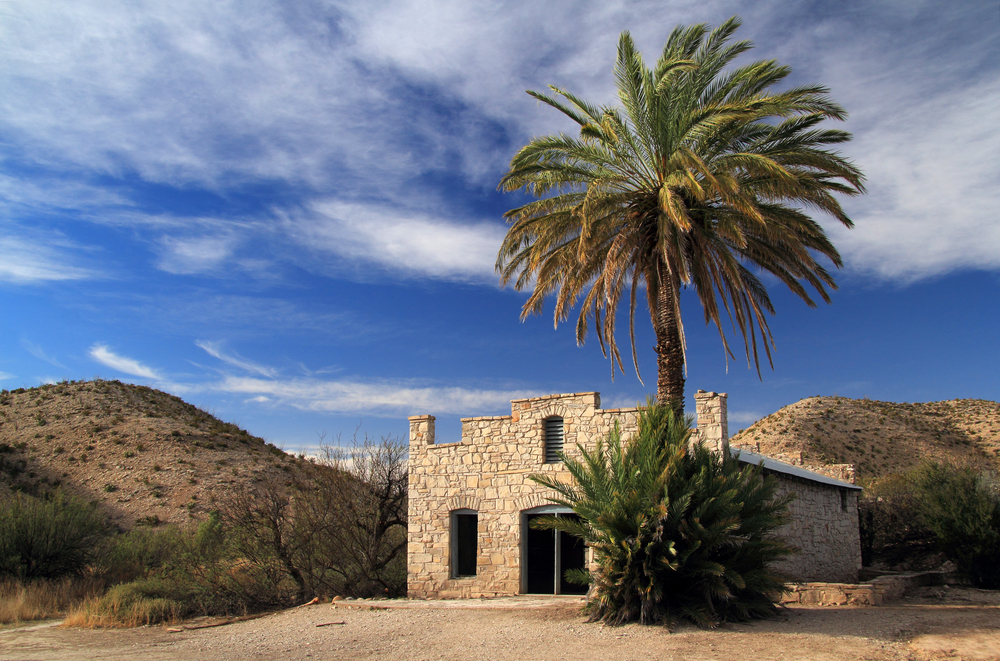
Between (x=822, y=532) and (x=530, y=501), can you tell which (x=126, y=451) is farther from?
(x=822, y=532)

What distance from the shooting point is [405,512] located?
1875cm

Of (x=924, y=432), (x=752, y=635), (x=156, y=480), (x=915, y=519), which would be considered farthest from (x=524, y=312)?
(x=924, y=432)

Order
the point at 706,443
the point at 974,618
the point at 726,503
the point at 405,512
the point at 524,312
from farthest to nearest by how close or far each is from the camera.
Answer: the point at 405,512, the point at 524,312, the point at 706,443, the point at 974,618, the point at 726,503

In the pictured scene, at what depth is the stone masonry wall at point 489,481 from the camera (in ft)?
49.2

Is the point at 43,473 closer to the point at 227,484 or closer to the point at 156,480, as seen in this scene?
the point at 156,480

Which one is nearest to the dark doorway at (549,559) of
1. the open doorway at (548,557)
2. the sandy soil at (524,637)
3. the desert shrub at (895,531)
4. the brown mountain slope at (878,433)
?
the open doorway at (548,557)

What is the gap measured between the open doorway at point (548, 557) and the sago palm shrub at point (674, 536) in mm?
3402

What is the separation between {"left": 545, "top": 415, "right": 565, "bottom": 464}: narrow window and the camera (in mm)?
15309

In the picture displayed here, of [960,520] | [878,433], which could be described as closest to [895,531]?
[960,520]

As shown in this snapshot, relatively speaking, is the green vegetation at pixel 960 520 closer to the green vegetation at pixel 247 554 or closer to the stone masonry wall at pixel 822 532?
the stone masonry wall at pixel 822 532

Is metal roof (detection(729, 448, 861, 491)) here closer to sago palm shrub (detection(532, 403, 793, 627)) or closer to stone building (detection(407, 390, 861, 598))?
stone building (detection(407, 390, 861, 598))

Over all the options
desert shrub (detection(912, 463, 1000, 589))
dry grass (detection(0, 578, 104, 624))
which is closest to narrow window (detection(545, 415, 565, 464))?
desert shrub (detection(912, 463, 1000, 589))

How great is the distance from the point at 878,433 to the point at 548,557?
4144 cm

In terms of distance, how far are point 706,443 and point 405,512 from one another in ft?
31.0
